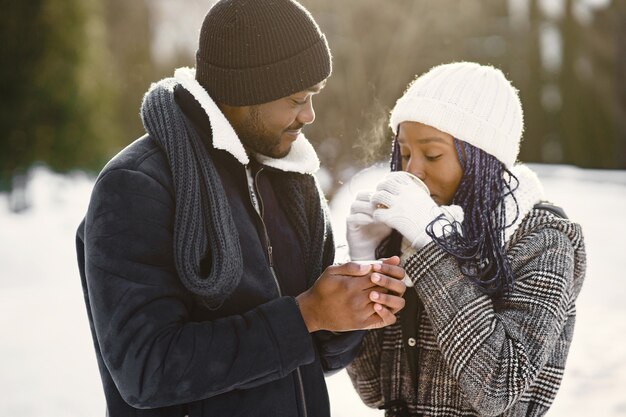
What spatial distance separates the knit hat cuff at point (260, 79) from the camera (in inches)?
79.1

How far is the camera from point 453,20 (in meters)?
12.2

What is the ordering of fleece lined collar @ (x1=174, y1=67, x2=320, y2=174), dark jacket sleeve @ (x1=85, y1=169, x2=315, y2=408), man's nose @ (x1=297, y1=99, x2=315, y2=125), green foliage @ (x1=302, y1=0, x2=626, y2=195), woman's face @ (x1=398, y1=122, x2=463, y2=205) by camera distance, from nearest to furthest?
dark jacket sleeve @ (x1=85, y1=169, x2=315, y2=408) < fleece lined collar @ (x1=174, y1=67, x2=320, y2=174) < man's nose @ (x1=297, y1=99, x2=315, y2=125) < woman's face @ (x1=398, y1=122, x2=463, y2=205) < green foliage @ (x1=302, y1=0, x2=626, y2=195)

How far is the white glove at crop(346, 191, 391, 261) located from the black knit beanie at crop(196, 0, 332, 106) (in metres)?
0.46

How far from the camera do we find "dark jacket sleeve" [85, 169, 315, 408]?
1.62 metres

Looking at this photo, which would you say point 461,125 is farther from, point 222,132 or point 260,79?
point 222,132

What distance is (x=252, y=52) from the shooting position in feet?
6.60

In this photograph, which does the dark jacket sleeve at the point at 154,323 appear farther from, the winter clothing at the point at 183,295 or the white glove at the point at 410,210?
the white glove at the point at 410,210

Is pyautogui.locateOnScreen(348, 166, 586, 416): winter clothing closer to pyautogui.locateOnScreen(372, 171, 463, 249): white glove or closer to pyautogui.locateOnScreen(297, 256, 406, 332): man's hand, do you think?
pyautogui.locateOnScreen(372, 171, 463, 249): white glove

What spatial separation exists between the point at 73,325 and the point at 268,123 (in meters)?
5.55

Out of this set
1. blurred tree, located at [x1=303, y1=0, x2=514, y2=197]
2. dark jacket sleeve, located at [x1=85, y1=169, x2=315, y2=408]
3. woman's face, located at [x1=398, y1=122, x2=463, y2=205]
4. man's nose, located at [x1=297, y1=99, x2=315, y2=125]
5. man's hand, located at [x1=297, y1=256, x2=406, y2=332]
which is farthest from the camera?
blurred tree, located at [x1=303, y1=0, x2=514, y2=197]

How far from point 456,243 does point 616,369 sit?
418 cm

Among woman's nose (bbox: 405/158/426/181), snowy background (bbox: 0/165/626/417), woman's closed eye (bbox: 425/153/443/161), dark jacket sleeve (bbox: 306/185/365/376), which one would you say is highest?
woman's closed eye (bbox: 425/153/443/161)

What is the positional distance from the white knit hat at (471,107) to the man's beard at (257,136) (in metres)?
0.47

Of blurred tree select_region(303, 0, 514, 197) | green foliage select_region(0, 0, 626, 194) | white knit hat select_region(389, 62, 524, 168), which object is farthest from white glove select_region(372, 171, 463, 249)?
blurred tree select_region(303, 0, 514, 197)
